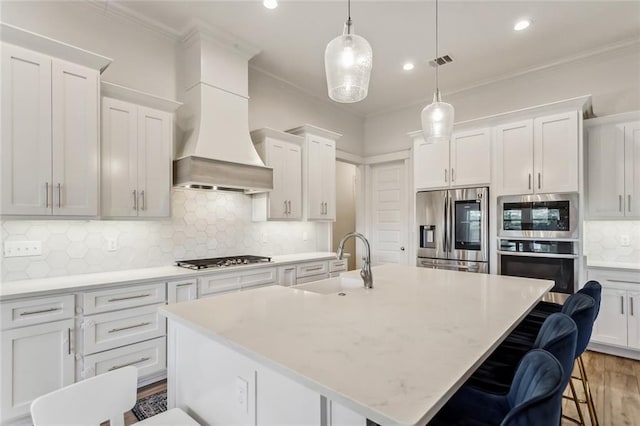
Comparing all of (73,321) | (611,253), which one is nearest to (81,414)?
(73,321)

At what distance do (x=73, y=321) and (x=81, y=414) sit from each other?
4.11 feet

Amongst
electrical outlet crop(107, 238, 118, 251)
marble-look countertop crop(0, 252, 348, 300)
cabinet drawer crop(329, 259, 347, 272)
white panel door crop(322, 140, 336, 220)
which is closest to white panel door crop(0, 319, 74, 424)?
marble-look countertop crop(0, 252, 348, 300)

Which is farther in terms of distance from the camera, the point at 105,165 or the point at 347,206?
the point at 347,206

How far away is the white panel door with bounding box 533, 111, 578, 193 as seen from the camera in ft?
10.6

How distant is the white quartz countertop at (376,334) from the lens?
81cm

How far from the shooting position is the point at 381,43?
3389mm

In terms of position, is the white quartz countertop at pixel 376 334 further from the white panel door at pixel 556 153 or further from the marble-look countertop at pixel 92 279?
the white panel door at pixel 556 153

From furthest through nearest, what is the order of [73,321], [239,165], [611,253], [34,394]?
[611,253] < [239,165] < [73,321] < [34,394]

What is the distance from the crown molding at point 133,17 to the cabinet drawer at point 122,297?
236cm

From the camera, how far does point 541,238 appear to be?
3.38m

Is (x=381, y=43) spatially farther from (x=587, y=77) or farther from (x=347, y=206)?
(x=347, y=206)

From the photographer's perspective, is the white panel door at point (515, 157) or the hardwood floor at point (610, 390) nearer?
the hardwood floor at point (610, 390)

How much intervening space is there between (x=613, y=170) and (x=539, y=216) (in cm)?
82

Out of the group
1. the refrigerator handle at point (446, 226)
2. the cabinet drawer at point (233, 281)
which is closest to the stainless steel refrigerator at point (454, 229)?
the refrigerator handle at point (446, 226)
